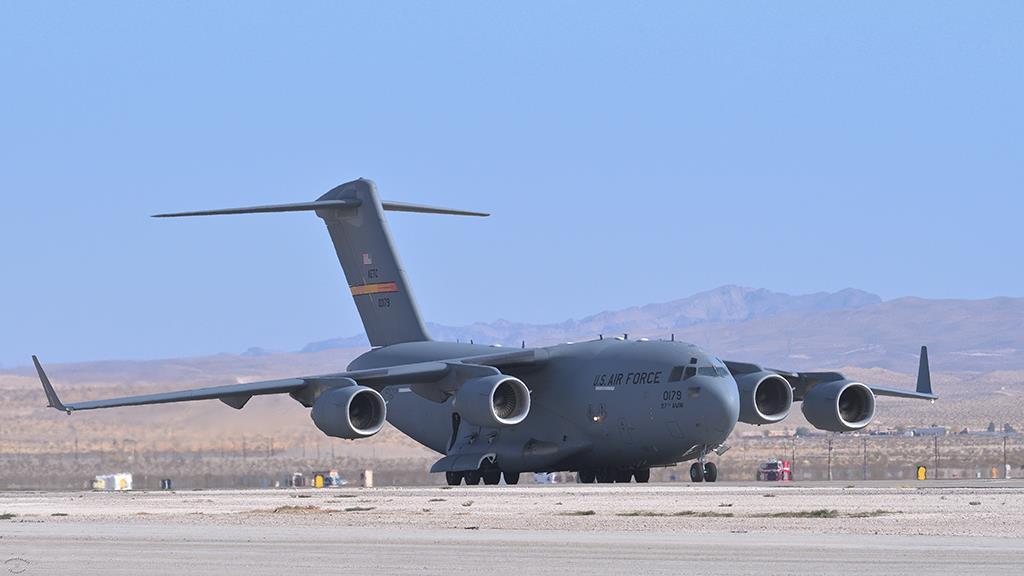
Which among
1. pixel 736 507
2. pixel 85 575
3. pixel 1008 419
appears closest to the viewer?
pixel 85 575

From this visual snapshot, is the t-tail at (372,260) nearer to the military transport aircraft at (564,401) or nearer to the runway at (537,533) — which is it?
the military transport aircraft at (564,401)

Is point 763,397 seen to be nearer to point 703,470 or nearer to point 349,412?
point 703,470

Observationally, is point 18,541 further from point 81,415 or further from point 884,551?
point 81,415

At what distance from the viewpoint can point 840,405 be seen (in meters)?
40.7

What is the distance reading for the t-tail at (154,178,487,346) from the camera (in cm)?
4572

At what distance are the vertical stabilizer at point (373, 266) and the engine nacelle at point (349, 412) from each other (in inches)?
292

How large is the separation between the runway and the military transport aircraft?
5491 mm

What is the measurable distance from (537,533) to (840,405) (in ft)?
69.2

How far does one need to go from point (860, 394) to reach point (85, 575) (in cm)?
2706

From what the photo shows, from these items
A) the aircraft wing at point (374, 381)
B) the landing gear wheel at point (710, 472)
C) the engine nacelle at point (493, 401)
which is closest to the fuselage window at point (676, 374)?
the landing gear wheel at point (710, 472)

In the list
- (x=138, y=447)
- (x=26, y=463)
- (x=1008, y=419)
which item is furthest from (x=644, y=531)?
(x=1008, y=419)

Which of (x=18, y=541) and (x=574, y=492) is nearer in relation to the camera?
(x=18, y=541)

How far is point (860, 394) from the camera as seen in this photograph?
1599 inches

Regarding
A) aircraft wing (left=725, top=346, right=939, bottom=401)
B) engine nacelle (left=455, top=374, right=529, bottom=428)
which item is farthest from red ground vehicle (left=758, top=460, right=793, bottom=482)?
engine nacelle (left=455, top=374, right=529, bottom=428)
